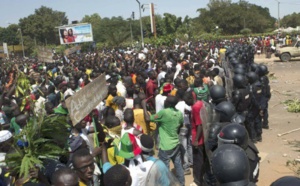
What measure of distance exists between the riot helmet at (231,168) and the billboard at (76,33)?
137 ft

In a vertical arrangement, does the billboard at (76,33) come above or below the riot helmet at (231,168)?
above

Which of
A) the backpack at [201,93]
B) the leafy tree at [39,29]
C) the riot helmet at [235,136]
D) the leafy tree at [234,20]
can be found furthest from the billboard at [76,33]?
the riot helmet at [235,136]

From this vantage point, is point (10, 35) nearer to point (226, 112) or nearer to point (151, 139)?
point (226, 112)

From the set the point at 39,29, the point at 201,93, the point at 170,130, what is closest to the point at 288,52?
the point at 201,93

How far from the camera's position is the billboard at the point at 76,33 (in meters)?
43.0

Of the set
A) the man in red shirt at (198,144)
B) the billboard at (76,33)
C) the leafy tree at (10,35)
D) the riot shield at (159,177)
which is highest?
the leafy tree at (10,35)

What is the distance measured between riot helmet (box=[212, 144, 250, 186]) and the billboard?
4165 cm

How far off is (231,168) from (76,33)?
42887 mm

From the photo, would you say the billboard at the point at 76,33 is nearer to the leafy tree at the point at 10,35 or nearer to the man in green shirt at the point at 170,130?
the man in green shirt at the point at 170,130

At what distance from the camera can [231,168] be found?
96.6 inches

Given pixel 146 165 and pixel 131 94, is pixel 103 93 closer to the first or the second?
pixel 146 165

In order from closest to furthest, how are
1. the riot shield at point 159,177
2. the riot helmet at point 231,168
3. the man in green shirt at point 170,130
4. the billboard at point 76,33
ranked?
the riot helmet at point 231,168 → the riot shield at point 159,177 → the man in green shirt at point 170,130 → the billboard at point 76,33

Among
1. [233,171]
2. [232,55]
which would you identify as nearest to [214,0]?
[232,55]

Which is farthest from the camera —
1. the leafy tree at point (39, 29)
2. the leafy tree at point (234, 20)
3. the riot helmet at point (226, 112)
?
the leafy tree at point (39, 29)
